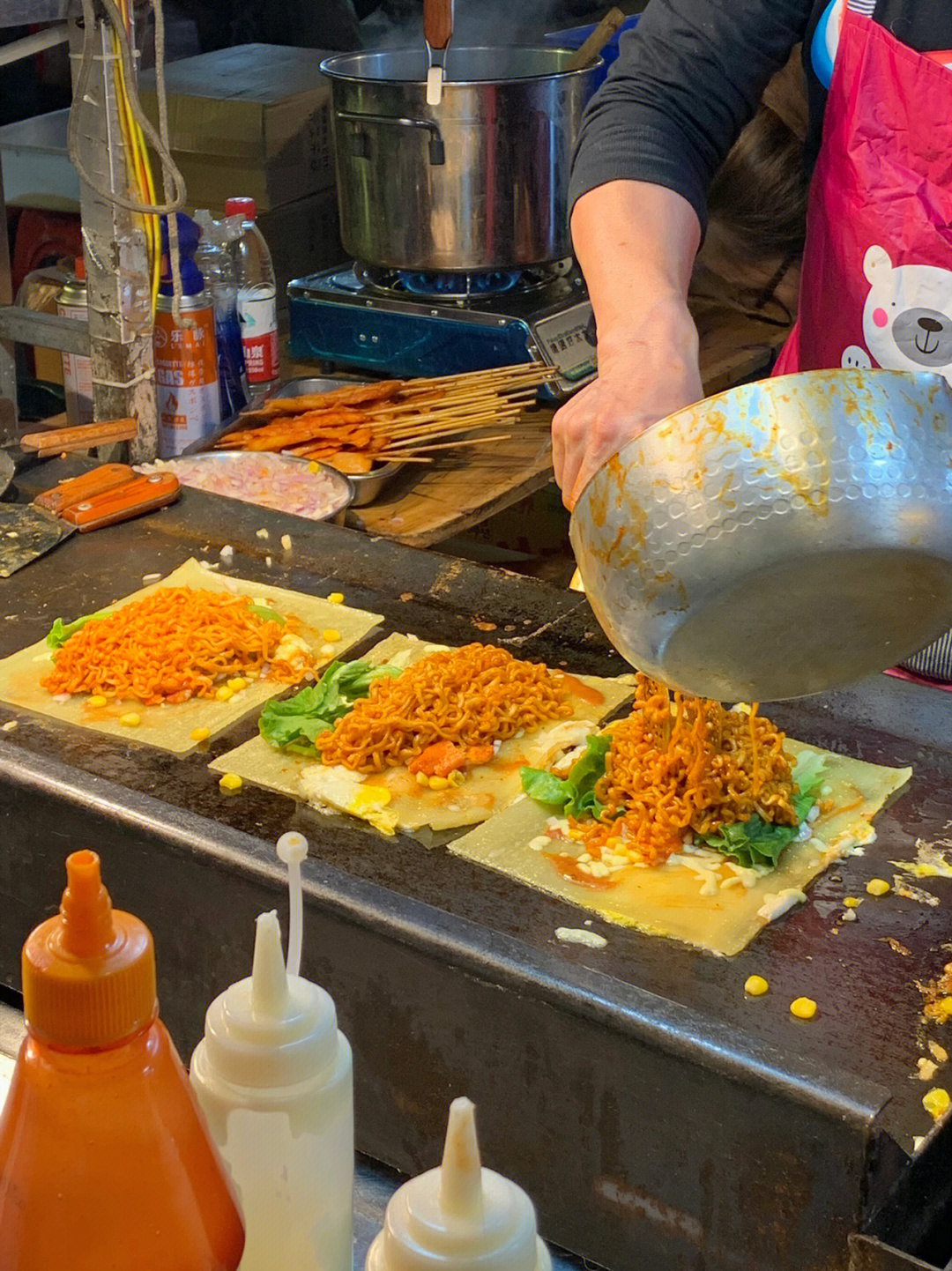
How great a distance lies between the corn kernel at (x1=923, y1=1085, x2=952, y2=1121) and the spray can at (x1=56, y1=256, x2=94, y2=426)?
2502mm

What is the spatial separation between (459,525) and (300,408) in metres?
0.55

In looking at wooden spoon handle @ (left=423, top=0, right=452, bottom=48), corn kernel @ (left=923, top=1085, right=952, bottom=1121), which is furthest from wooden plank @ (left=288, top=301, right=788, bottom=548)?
corn kernel @ (left=923, top=1085, right=952, bottom=1121)

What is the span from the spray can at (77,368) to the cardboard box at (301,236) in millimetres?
888

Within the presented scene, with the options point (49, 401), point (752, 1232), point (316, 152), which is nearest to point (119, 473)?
point (49, 401)

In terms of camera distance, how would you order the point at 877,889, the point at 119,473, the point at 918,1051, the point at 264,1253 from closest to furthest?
the point at 264,1253 < the point at 918,1051 < the point at 877,889 < the point at 119,473

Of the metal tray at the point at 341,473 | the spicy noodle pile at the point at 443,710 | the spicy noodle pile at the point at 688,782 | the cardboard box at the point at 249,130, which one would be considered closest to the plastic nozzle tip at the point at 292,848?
the spicy noodle pile at the point at 688,782

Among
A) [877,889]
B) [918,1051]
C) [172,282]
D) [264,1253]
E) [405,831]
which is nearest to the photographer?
[264,1253]

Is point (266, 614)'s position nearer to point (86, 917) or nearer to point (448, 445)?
point (448, 445)

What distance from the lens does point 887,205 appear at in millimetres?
2061

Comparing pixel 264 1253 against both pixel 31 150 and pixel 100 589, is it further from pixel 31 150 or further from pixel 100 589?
pixel 31 150

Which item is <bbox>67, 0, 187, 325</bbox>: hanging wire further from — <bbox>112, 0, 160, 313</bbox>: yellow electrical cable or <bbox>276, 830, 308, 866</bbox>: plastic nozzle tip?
<bbox>276, 830, 308, 866</bbox>: plastic nozzle tip

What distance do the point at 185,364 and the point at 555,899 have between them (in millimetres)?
1918

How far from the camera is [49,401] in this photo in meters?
3.96

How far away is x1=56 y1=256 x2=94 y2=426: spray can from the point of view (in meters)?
3.34
